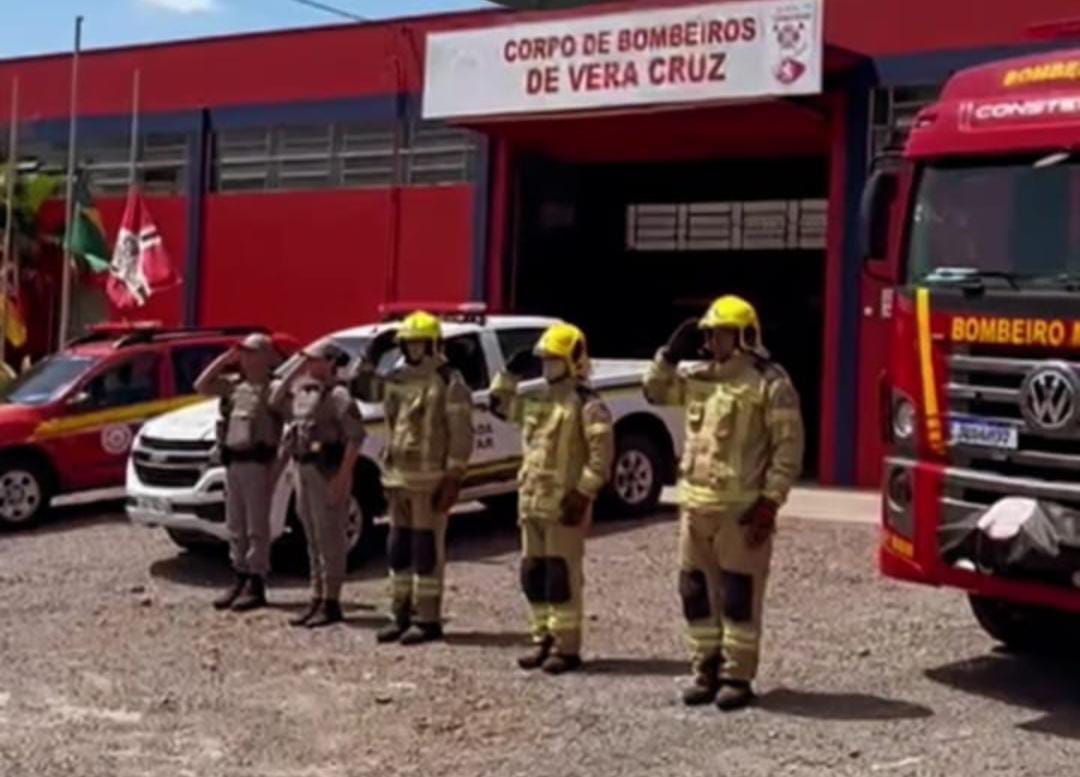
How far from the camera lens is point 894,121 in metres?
19.0

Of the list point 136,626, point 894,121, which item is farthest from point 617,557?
point 894,121

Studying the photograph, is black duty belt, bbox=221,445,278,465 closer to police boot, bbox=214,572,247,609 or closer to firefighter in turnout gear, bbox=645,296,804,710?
police boot, bbox=214,572,247,609

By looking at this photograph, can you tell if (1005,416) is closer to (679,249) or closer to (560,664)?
(560,664)

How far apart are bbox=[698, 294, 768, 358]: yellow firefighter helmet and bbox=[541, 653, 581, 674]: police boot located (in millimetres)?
2059

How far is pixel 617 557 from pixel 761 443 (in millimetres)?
5364

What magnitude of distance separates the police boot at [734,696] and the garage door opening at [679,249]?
14542 mm

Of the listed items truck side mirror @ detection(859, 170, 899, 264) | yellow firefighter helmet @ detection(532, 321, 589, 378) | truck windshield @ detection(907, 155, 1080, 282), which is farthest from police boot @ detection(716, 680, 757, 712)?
truck side mirror @ detection(859, 170, 899, 264)

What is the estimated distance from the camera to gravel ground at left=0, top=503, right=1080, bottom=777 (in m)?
7.83

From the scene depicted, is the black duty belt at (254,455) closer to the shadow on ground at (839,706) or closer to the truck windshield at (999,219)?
the shadow on ground at (839,706)

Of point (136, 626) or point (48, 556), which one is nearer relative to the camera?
point (136, 626)

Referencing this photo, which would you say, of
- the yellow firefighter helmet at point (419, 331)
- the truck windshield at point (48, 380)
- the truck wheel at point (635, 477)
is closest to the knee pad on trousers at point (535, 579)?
the yellow firefighter helmet at point (419, 331)

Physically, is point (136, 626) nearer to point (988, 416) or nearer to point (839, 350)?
point (988, 416)

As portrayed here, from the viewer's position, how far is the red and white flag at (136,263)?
79.5ft

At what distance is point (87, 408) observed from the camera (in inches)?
648
